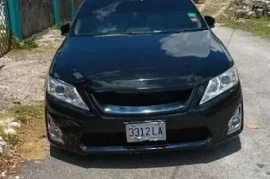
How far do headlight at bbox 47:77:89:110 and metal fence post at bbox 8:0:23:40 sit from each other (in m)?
5.56

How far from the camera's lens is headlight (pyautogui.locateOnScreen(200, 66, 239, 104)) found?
3.51m

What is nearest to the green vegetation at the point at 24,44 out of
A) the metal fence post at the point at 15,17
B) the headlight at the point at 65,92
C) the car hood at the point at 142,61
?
the metal fence post at the point at 15,17

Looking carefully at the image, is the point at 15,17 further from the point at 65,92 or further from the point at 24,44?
the point at 65,92

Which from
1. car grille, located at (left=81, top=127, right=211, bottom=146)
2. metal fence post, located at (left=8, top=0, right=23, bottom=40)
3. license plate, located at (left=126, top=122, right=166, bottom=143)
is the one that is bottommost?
metal fence post, located at (left=8, top=0, right=23, bottom=40)

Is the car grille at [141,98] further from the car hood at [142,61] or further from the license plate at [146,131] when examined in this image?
the license plate at [146,131]

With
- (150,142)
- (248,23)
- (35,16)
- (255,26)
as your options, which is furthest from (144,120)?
(248,23)

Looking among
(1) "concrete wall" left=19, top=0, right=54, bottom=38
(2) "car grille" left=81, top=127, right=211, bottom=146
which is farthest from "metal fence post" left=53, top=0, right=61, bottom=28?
(2) "car grille" left=81, top=127, right=211, bottom=146

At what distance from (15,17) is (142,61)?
5.89 metres

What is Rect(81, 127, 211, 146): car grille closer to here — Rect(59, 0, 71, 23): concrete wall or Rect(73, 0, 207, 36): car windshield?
Rect(73, 0, 207, 36): car windshield

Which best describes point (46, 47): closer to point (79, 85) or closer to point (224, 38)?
point (224, 38)

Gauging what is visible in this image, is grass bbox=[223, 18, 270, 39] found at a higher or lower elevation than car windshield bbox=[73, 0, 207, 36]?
lower

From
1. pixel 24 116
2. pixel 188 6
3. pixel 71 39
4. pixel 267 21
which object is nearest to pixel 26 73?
pixel 24 116

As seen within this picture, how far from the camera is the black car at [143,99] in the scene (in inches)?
136

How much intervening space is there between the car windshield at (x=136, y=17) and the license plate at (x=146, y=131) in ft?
4.73
